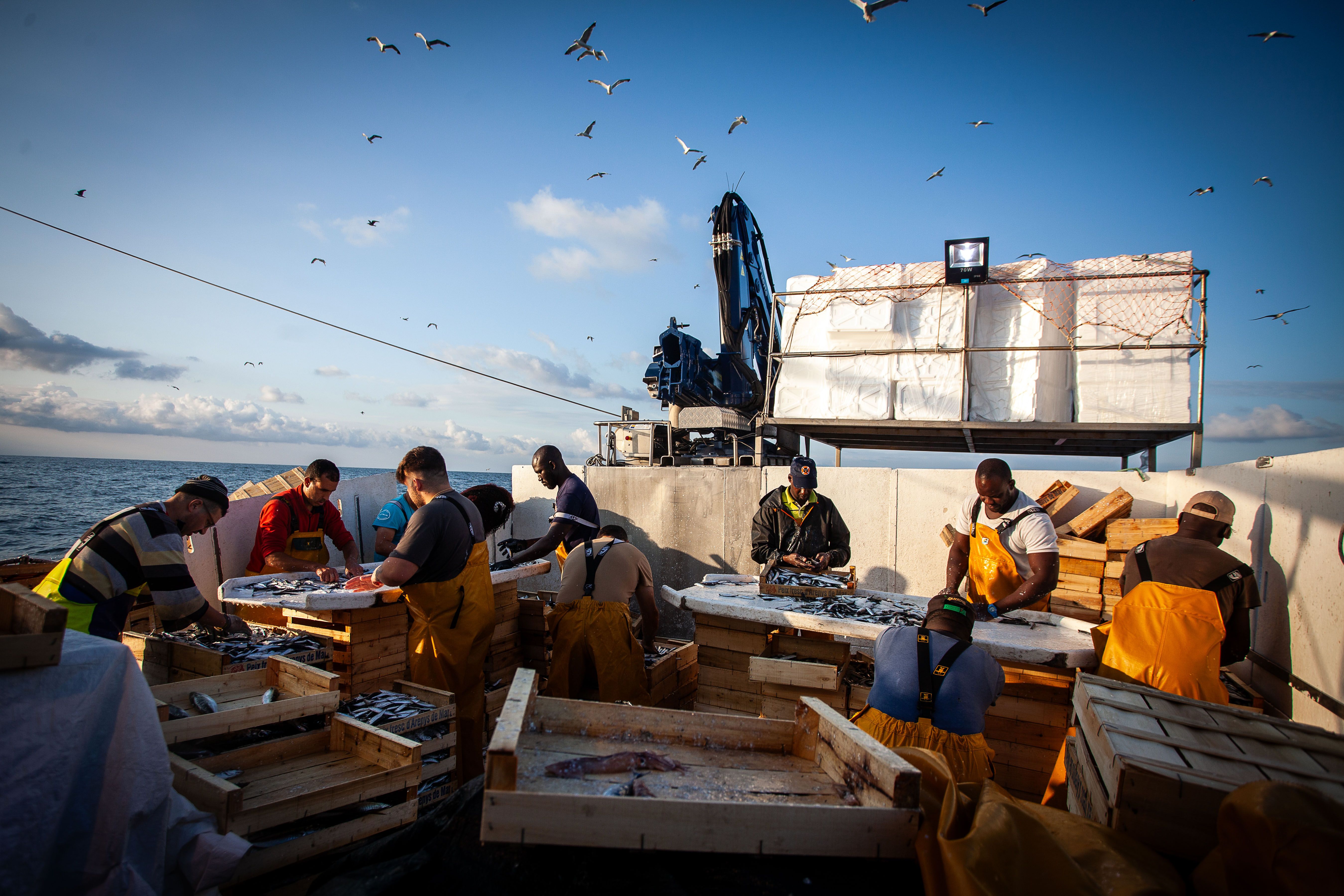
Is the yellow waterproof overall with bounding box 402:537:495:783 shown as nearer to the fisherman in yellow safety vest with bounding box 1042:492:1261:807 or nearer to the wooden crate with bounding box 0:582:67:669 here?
the wooden crate with bounding box 0:582:67:669

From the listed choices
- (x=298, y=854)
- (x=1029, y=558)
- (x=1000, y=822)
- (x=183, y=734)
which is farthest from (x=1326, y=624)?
(x=183, y=734)

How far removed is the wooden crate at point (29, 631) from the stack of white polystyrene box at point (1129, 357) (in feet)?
33.1

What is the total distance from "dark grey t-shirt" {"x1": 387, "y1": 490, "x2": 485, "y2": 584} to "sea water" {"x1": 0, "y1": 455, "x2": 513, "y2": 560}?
0.35 m

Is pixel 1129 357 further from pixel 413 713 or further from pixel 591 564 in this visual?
pixel 413 713

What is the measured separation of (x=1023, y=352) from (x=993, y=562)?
5116 mm

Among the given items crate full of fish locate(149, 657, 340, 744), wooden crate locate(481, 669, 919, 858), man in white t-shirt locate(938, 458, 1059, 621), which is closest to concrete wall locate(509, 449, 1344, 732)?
man in white t-shirt locate(938, 458, 1059, 621)

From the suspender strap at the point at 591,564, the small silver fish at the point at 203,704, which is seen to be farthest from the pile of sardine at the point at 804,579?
the small silver fish at the point at 203,704

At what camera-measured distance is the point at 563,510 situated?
20.8 feet

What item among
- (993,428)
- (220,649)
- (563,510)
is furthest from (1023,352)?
(220,649)

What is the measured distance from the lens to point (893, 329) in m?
9.38

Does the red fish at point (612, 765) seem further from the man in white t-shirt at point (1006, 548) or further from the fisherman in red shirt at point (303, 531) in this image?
the fisherman in red shirt at point (303, 531)

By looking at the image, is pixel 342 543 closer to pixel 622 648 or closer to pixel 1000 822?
pixel 622 648

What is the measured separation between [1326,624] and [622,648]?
4.95 metres

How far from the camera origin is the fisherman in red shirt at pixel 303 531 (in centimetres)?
A: 620
